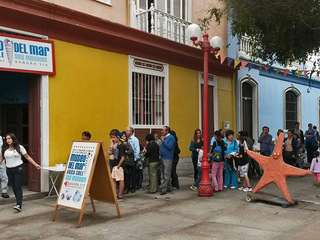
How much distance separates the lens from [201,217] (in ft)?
24.7

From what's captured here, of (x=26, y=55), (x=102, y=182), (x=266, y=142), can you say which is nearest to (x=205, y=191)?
(x=102, y=182)

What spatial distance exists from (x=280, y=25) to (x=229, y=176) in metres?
4.52

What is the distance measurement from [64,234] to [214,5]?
1138 centimetres

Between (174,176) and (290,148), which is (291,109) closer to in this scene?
(290,148)

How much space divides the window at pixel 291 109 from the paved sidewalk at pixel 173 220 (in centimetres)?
1140

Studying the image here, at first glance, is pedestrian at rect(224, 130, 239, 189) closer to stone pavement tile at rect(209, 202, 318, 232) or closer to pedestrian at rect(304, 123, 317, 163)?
stone pavement tile at rect(209, 202, 318, 232)

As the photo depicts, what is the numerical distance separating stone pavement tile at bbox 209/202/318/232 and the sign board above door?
17.3 ft

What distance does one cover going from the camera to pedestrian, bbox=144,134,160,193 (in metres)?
9.91

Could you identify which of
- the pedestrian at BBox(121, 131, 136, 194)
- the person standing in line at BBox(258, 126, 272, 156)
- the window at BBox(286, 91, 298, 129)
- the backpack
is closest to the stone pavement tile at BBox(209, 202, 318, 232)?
the backpack

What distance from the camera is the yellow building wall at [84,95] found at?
31.9 ft

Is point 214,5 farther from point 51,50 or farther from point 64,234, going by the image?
point 64,234

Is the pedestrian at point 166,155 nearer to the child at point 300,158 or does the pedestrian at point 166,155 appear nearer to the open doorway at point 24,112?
the open doorway at point 24,112

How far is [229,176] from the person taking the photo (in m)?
10.8

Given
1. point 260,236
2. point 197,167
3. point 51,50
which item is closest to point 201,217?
point 260,236
